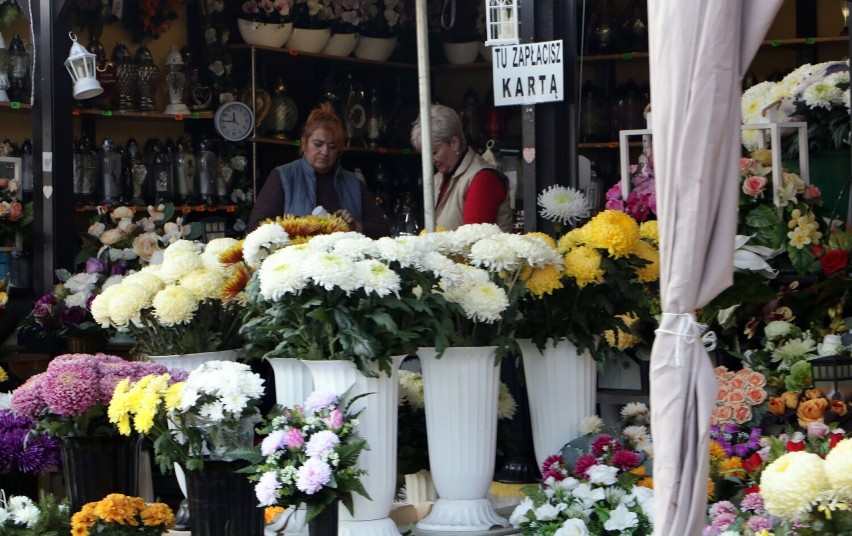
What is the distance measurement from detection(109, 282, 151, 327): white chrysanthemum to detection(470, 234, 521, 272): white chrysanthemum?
2.71ft

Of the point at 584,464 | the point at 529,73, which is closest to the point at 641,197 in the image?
the point at 529,73

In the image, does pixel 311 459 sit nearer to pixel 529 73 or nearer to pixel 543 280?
pixel 543 280

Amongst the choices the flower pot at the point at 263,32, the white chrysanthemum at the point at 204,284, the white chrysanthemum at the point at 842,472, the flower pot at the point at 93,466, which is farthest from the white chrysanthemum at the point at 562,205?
the flower pot at the point at 263,32

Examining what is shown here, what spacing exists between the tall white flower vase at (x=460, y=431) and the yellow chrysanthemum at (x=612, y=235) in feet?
1.35

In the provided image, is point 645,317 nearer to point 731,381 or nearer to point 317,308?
point 731,381

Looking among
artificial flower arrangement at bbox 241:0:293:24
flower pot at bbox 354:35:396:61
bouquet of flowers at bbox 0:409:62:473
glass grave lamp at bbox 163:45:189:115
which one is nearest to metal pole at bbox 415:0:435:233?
bouquet of flowers at bbox 0:409:62:473

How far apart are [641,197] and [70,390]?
6.22ft

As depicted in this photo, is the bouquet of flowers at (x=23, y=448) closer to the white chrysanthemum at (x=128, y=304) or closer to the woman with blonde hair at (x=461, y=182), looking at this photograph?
the white chrysanthemum at (x=128, y=304)

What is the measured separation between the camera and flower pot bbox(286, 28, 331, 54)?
7.09 meters

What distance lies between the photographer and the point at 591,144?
24.4ft

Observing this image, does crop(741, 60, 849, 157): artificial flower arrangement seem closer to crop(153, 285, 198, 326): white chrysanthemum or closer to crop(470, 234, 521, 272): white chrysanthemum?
crop(470, 234, 521, 272): white chrysanthemum

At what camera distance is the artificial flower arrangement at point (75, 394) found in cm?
321

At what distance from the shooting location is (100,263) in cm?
543

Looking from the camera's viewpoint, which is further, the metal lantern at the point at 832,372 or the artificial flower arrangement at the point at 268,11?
the artificial flower arrangement at the point at 268,11
